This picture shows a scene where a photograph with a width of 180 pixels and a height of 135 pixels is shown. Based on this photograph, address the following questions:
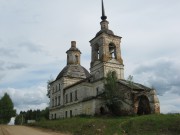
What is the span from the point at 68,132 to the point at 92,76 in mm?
18707

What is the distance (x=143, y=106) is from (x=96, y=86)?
26.9ft

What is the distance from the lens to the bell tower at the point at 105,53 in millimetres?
38156

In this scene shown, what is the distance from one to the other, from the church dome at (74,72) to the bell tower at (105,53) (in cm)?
653

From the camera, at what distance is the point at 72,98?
42.4 m

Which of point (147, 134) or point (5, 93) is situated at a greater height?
point (5, 93)

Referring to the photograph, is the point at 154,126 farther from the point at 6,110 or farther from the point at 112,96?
the point at 6,110

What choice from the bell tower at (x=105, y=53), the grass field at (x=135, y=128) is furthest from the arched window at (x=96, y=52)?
the grass field at (x=135, y=128)

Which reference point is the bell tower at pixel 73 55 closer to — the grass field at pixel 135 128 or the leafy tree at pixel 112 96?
the leafy tree at pixel 112 96

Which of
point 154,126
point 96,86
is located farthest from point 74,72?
point 154,126

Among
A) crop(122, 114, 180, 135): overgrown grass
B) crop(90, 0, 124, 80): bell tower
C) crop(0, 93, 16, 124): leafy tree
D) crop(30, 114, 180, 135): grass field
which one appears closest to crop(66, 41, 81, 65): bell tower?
crop(90, 0, 124, 80): bell tower

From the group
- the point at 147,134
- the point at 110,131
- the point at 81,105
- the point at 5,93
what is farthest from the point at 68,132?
the point at 5,93

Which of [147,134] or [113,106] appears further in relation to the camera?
[113,106]

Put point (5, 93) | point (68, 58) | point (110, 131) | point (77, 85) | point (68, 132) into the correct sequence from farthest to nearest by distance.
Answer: point (5, 93) → point (68, 58) → point (77, 85) → point (68, 132) → point (110, 131)

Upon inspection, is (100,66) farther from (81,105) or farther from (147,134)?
(147,134)
